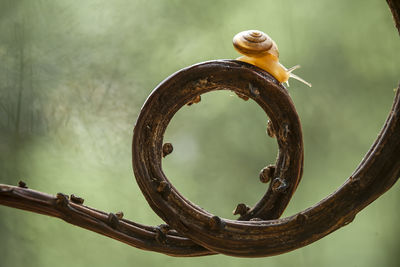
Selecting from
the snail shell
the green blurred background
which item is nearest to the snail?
the snail shell

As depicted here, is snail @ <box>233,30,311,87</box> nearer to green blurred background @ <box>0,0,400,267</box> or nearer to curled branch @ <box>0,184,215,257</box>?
curled branch @ <box>0,184,215,257</box>

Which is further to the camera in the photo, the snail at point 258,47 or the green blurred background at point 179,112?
the green blurred background at point 179,112

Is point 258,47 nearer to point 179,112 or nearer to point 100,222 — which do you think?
point 100,222

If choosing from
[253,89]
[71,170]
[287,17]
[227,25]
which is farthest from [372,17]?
[253,89]

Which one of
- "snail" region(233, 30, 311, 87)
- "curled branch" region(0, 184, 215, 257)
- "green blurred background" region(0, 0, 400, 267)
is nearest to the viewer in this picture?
"curled branch" region(0, 184, 215, 257)

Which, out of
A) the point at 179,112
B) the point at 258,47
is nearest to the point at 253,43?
the point at 258,47

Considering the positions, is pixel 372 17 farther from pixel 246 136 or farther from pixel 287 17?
pixel 246 136

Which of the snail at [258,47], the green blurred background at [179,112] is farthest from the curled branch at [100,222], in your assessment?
the green blurred background at [179,112]

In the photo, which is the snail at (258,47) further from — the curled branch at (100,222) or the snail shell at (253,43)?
the curled branch at (100,222)
